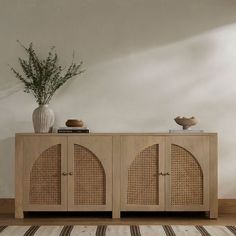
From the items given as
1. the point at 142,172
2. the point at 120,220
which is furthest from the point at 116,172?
the point at 120,220

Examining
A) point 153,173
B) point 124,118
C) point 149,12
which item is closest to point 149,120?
point 124,118

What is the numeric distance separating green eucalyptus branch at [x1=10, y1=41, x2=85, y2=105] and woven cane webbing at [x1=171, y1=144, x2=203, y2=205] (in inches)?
46.3

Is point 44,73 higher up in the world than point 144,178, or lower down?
higher up

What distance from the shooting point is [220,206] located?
5238mm

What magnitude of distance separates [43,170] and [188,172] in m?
1.21

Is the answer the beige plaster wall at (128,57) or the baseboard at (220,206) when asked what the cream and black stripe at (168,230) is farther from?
the beige plaster wall at (128,57)

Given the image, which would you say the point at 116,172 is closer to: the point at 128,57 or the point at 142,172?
the point at 142,172

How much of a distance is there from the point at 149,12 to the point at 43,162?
1670 millimetres

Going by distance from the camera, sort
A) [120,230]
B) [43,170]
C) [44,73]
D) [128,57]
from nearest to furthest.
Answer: [120,230] < [43,170] < [44,73] < [128,57]

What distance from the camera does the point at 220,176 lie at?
17.3 feet

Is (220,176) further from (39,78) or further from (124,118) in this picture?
(39,78)

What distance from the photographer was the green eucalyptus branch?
5164 millimetres

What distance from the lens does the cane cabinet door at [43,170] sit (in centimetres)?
486

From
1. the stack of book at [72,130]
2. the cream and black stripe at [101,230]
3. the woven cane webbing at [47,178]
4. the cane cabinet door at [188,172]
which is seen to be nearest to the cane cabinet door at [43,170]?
the woven cane webbing at [47,178]
